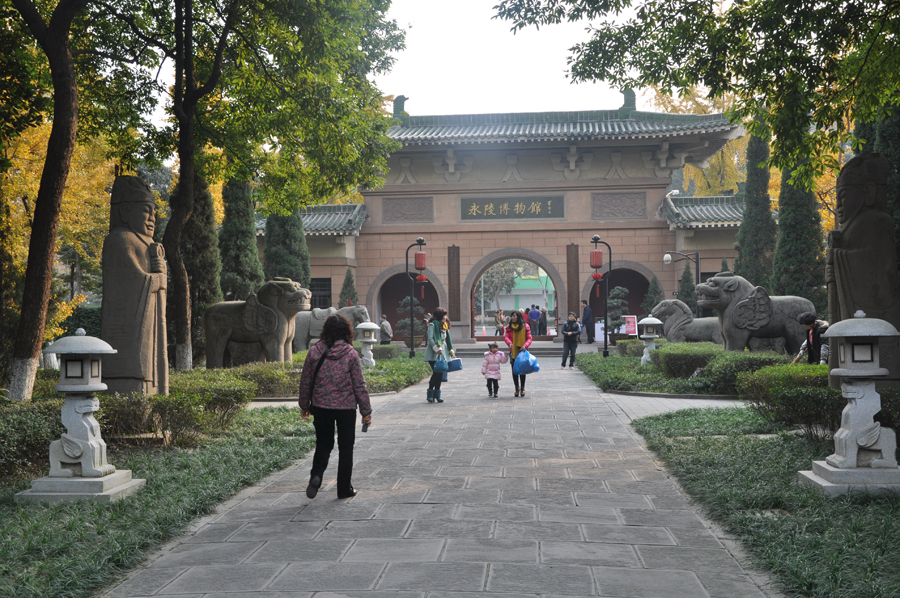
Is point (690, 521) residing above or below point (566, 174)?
below

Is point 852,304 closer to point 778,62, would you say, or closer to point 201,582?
point 778,62

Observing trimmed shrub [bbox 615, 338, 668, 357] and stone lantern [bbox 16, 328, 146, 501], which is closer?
stone lantern [bbox 16, 328, 146, 501]

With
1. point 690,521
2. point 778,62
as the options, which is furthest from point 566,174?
point 690,521

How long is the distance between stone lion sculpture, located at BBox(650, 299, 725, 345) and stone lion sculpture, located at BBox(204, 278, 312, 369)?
922 centimetres

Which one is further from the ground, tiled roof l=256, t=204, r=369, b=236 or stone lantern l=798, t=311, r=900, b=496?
tiled roof l=256, t=204, r=369, b=236

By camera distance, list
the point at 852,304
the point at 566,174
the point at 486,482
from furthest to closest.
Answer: the point at 566,174
the point at 852,304
the point at 486,482

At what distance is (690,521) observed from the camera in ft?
15.8

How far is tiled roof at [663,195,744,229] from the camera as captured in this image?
2575 cm

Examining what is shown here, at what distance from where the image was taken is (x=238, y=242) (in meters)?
19.1

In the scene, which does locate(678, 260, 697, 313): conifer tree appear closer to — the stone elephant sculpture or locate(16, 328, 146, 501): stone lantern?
the stone elephant sculpture

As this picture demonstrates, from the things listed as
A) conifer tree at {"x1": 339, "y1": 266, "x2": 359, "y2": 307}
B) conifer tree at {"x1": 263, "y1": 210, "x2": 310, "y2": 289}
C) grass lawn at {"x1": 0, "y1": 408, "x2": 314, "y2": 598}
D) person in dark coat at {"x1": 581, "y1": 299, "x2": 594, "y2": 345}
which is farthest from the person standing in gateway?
grass lawn at {"x1": 0, "y1": 408, "x2": 314, "y2": 598}

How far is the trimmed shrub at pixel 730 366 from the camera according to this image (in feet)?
36.5

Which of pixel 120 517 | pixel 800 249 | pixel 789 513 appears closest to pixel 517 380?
pixel 789 513

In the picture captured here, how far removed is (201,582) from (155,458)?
323cm
